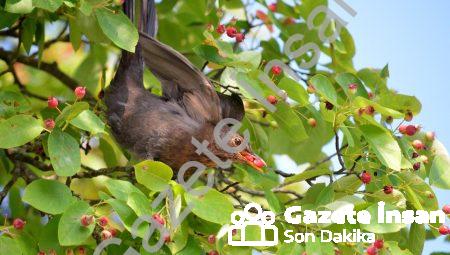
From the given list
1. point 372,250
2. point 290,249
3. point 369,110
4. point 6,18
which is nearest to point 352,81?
point 369,110

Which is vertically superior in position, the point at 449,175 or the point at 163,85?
the point at 449,175

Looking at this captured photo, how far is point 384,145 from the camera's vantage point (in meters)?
3.69

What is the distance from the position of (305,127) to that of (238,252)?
1230 millimetres

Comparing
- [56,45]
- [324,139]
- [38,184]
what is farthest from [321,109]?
[56,45]

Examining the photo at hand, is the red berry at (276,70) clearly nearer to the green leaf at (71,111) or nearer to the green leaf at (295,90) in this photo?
the green leaf at (295,90)

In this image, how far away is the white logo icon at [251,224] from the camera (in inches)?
137

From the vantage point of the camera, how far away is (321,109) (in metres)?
3.95

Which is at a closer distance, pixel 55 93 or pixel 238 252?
pixel 238 252

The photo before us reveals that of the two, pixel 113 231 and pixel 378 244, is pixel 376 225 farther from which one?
pixel 113 231

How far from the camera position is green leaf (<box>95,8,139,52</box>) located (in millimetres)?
3738

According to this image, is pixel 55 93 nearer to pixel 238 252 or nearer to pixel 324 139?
pixel 324 139

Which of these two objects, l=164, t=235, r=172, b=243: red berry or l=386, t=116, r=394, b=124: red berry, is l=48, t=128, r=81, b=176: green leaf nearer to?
l=164, t=235, r=172, b=243: red berry

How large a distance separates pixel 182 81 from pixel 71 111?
3.16ft

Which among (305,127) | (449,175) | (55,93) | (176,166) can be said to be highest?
(449,175)
